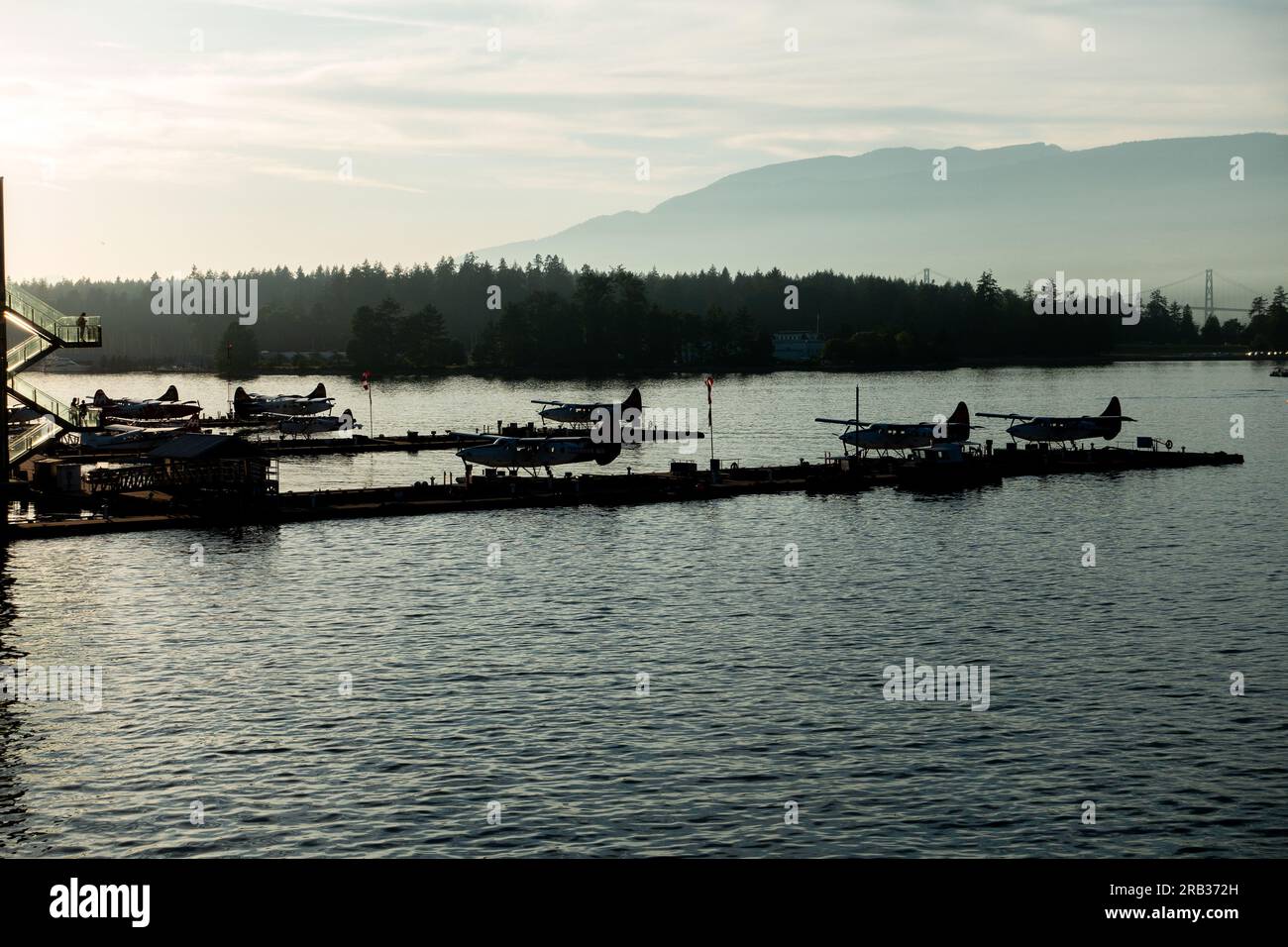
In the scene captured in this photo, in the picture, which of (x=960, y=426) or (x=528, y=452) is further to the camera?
(x=960, y=426)

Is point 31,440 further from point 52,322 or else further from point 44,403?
point 52,322

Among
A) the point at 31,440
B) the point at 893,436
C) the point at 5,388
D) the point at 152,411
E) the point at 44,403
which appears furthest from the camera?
the point at 152,411

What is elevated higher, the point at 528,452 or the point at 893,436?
the point at 893,436

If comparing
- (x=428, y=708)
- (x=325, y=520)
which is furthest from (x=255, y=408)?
(x=428, y=708)

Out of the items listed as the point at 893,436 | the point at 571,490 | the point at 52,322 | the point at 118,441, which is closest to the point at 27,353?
the point at 52,322

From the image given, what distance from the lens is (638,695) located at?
46.2 metres

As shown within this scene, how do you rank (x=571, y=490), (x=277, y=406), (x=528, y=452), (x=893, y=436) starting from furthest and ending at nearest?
(x=277, y=406) → (x=893, y=436) → (x=528, y=452) → (x=571, y=490)

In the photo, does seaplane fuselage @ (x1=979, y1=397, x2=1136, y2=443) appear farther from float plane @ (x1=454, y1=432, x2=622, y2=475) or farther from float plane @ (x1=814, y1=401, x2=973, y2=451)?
float plane @ (x1=454, y1=432, x2=622, y2=475)

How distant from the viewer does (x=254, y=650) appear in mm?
53219

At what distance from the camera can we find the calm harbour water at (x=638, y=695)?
33.5 metres

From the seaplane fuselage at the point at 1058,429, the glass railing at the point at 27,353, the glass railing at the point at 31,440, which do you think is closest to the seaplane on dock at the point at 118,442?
the glass railing at the point at 31,440

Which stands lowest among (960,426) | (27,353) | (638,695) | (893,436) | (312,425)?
(638,695)

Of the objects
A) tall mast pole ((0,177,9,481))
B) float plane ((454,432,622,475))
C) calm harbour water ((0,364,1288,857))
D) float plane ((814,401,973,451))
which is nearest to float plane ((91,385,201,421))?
float plane ((454,432,622,475))

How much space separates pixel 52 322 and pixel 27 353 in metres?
2.34
